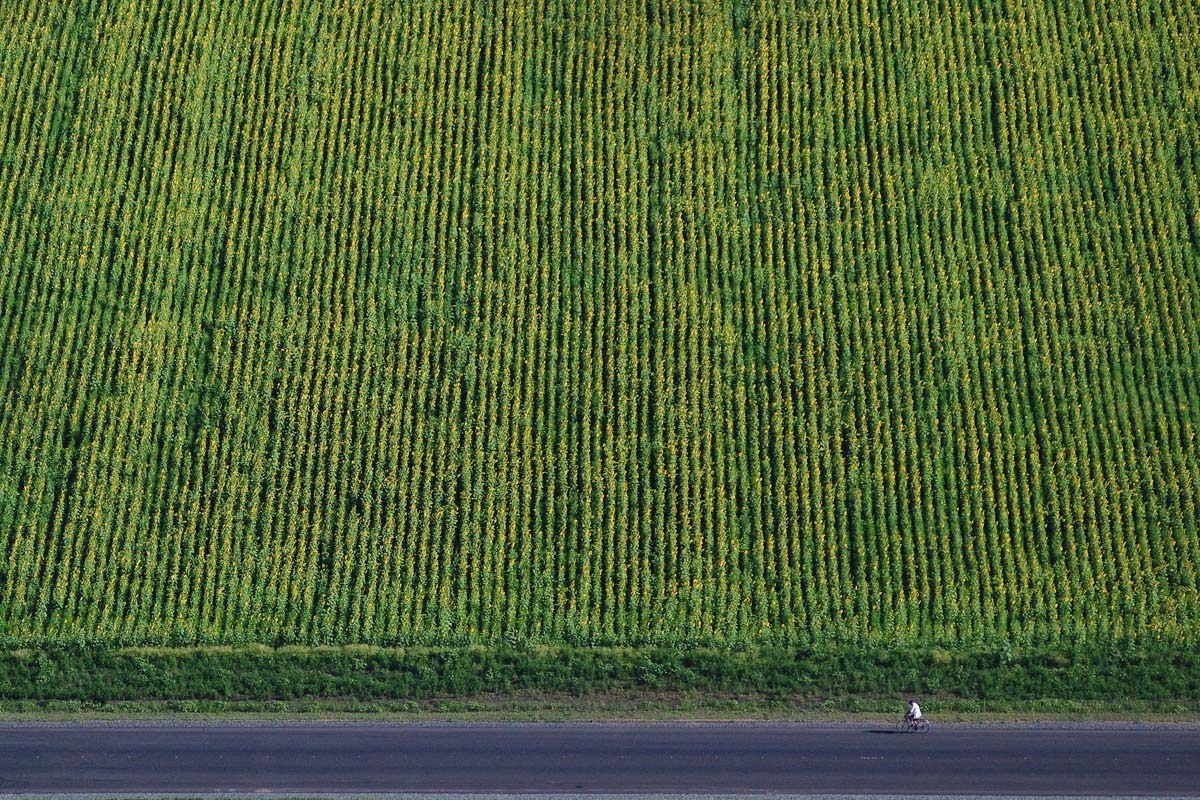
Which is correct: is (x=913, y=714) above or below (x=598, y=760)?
above

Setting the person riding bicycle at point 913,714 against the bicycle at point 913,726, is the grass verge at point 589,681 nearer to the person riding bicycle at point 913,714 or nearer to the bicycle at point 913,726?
the bicycle at point 913,726

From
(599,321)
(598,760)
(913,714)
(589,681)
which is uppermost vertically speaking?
(599,321)

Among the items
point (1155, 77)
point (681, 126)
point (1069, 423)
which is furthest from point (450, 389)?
point (1155, 77)

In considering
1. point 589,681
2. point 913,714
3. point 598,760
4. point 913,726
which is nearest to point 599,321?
point 589,681

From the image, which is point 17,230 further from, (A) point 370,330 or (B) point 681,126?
(B) point 681,126

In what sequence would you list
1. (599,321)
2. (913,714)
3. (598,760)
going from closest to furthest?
(913,714) → (598,760) → (599,321)

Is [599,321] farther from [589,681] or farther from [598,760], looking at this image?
[598,760]
